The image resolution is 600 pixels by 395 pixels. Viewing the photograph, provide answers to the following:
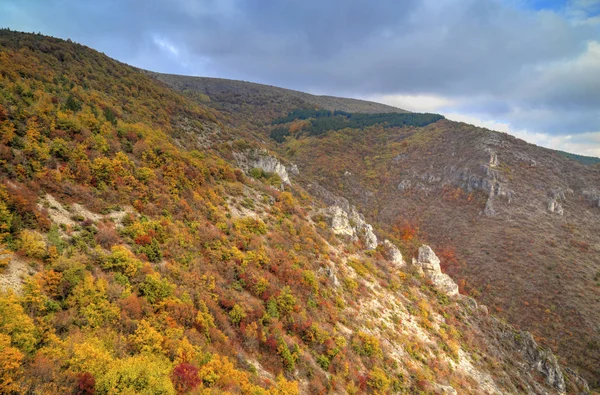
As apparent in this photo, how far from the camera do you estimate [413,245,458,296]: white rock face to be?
36.2m

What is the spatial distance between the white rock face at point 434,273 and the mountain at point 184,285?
0.20 metres

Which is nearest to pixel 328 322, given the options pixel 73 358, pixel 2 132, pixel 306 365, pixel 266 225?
pixel 306 365

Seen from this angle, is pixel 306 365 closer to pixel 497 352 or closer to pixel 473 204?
pixel 497 352

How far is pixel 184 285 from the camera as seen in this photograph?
13.2 metres

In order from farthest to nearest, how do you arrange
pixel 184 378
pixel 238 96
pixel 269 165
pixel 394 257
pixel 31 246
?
1. pixel 238 96
2. pixel 269 165
3. pixel 394 257
4. pixel 31 246
5. pixel 184 378

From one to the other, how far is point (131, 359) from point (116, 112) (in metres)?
26.9

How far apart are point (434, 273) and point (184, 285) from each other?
114 feet

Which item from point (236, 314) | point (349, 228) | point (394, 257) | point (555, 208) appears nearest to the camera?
point (236, 314)

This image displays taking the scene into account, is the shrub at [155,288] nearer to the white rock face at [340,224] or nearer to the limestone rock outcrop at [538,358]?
the white rock face at [340,224]

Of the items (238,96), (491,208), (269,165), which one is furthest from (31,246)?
(238,96)

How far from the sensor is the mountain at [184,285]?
8.34 metres

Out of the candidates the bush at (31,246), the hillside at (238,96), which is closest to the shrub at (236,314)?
the bush at (31,246)

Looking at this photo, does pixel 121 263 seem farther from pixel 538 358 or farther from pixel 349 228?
pixel 538 358

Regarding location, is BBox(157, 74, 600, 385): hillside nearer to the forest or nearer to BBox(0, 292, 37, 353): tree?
the forest
